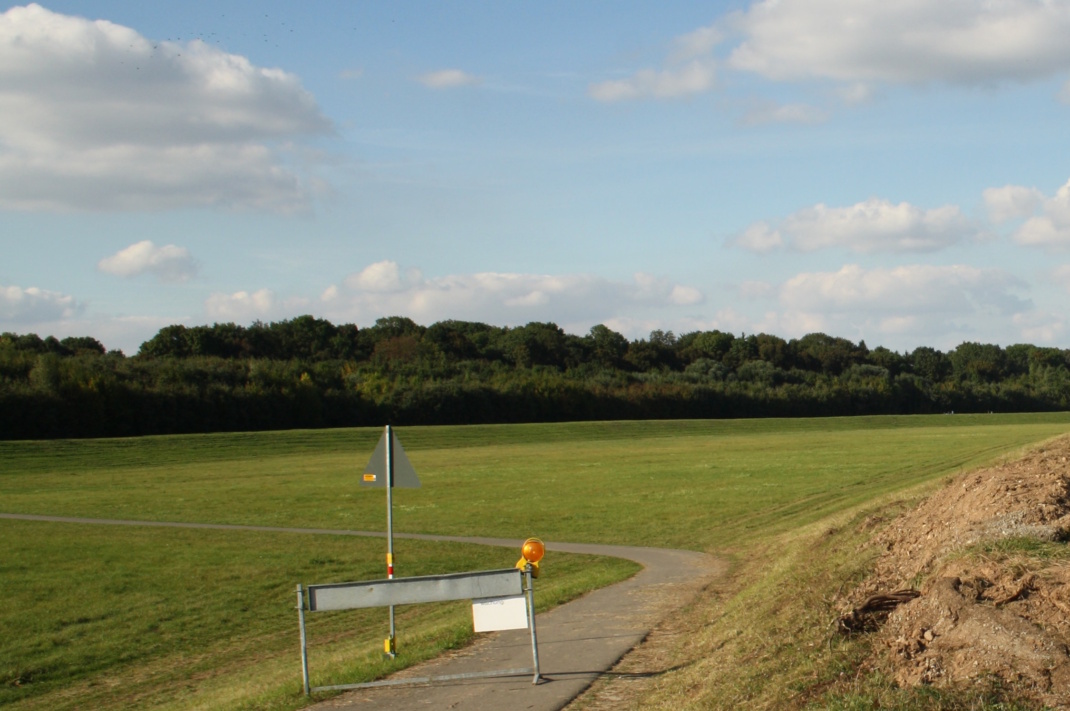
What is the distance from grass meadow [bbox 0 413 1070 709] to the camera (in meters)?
12.4

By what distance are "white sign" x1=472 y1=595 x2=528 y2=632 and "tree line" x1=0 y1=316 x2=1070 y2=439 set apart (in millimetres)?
63736

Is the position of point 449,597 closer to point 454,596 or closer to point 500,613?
point 454,596

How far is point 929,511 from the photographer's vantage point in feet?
34.6

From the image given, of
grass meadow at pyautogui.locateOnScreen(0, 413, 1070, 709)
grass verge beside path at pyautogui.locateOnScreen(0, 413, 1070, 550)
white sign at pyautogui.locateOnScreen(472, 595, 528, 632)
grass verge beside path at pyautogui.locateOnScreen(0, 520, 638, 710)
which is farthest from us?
grass verge beside path at pyautogui.locateOnScreen(0, 413, 1070, 550)

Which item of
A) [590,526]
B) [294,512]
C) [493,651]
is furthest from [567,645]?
[294,512]

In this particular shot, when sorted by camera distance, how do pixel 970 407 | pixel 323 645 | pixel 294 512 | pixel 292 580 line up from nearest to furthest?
pixel 323 645 < pixel 292 580 < pixel 294 512 < pixel 970 407

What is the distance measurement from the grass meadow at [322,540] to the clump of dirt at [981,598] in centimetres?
57

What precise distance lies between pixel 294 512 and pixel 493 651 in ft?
75.5


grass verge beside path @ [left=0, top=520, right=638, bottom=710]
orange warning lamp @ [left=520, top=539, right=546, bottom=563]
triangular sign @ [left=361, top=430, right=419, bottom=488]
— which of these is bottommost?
grass verge beside path @ [left=0, top=520, right=638, bottom=710]

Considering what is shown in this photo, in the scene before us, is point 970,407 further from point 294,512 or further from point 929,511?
point 929,511

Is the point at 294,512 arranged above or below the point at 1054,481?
below

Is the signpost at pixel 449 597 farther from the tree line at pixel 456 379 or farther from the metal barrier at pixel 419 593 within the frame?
the tree line at pixel 456 379

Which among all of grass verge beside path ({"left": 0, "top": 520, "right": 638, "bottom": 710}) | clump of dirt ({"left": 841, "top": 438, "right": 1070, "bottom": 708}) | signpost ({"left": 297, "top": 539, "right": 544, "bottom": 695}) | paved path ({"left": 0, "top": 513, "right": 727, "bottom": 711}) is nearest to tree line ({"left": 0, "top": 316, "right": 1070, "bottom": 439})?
grass verge beside path ({"left": 0, "top": 520, "right": 638, "bottom": 710})

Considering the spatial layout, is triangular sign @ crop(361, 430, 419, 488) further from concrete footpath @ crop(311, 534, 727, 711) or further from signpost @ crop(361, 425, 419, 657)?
concrete footpath @ crop(311, 534, 727, 711)
